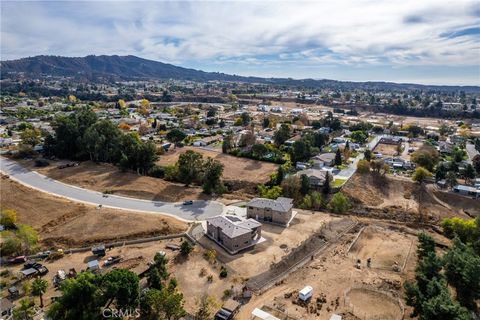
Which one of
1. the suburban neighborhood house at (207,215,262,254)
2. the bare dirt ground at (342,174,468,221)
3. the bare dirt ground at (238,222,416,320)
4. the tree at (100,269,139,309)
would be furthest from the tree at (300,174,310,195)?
the tree at (100,269,139,309)

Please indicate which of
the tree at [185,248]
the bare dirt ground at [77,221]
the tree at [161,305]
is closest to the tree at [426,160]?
the bare dirt ground at [77,221]

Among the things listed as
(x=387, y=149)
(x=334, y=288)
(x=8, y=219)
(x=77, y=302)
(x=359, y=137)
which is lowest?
(x=334, y=288)

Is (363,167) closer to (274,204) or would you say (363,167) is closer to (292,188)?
(292,188)

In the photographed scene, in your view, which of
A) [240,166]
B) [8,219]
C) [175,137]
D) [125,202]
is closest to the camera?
[8,219]

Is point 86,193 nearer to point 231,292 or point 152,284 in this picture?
point 152,284

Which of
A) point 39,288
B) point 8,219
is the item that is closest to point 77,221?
point 8,219

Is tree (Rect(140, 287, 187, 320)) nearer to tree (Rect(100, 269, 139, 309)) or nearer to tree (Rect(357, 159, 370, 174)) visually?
tree (Rect(100, 269, 139, 309))
